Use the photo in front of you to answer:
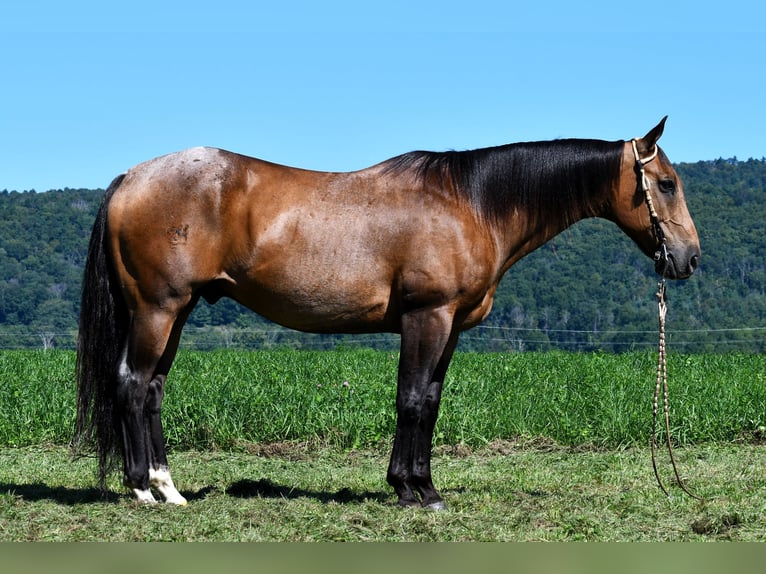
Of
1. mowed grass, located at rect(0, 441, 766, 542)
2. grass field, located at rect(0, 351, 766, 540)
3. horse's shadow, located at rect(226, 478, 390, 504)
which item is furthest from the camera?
horse's shadow, located at rect(226, 478, 390, 504)

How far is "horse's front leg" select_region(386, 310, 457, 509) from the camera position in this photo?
21.0 feet

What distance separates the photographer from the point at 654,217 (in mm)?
6816

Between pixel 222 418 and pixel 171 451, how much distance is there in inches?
26.5

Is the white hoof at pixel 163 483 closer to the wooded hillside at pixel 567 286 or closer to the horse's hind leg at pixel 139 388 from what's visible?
the horse's hind leg at pixel 139 388

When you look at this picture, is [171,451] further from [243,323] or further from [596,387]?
[243,323]

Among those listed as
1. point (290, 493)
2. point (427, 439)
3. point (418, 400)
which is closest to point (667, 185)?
point (418, 400)

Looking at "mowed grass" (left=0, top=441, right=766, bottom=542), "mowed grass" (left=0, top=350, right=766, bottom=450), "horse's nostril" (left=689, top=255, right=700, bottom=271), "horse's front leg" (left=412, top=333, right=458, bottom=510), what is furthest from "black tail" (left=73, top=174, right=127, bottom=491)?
"horse's nostril" (left=689, top=255, right=700, bottom=271)

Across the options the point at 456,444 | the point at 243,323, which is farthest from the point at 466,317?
the point at 243,323

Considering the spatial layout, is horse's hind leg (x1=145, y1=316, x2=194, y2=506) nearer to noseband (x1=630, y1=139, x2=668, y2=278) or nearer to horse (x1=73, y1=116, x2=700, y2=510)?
horse (x1=73, y1=116, x2=700, y2=510)

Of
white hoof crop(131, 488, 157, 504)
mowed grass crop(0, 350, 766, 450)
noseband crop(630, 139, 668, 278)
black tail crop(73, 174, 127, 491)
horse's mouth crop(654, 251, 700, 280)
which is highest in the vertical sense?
noseband crop(630, 139, 668, 278)

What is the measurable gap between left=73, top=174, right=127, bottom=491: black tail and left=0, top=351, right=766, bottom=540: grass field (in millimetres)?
432

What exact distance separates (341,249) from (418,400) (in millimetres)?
1165

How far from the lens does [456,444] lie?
10031 millimetres

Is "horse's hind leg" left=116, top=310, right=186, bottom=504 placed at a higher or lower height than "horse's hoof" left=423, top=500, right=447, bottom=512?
higher
